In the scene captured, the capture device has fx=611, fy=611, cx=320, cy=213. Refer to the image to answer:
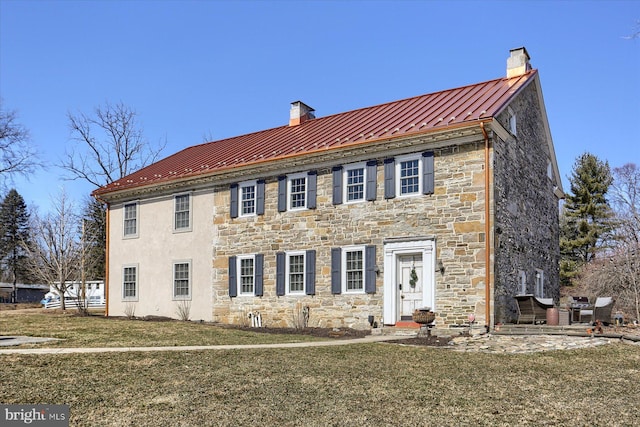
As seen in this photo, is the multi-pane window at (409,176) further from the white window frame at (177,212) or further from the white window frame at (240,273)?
the white window frame at (177,212)

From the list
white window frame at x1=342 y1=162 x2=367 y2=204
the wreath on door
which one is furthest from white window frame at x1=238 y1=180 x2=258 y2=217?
the wreath on door

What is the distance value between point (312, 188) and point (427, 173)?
3.85m

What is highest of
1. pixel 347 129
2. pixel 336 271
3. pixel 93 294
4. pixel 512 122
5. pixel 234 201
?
pixel 347 129

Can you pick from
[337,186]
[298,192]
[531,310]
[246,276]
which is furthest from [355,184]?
[531,310]

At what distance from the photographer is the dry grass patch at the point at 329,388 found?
690 cm

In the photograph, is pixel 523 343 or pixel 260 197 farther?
pixel 260 197

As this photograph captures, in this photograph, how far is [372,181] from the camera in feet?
57.4

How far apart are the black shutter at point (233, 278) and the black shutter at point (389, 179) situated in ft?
19.8

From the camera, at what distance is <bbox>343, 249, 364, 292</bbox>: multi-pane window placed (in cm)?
1748

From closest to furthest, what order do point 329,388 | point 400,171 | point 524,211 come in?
point 329,388
point 400,171
point 524,211

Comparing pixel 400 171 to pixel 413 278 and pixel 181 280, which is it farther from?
pixel 181 280

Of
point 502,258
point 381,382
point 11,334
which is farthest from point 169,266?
point 381,382

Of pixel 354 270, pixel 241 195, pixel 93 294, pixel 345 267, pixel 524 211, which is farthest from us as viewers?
pixel 93 294

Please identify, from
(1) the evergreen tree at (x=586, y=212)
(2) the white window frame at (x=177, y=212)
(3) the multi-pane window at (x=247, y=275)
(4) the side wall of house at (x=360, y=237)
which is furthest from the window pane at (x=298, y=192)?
(1) the evergreen tree at (x=586, y=212)
